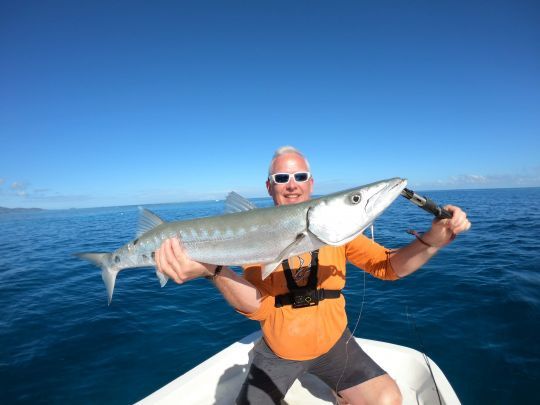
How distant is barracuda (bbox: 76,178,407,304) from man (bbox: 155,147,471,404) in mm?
276

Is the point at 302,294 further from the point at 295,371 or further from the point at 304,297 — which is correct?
the point at 295,371

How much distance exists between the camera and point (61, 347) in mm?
7562

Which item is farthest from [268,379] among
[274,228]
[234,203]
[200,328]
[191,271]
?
[200,328]

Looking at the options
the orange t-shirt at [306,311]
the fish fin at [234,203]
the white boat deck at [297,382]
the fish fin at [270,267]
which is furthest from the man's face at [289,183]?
the white boat deck at [297,382]

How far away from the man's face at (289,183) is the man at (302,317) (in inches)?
1.9

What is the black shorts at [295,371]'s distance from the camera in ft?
12.7

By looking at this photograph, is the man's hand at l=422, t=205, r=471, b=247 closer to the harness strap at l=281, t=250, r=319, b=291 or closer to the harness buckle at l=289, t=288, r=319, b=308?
the harness strap at l=281, t=250, r=319, b=291

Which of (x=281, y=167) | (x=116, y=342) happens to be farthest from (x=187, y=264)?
(x=116, y=342)

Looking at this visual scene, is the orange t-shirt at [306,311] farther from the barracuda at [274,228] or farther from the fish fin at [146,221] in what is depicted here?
the fish fin at [146,221]

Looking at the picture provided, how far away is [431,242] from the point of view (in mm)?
3713

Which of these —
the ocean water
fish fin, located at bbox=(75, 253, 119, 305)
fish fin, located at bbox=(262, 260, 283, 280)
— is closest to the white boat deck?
the ocean water

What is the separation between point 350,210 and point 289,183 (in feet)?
4.65

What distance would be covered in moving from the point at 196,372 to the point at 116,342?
398 centimetres

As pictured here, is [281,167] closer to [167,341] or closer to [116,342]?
[167,341]
